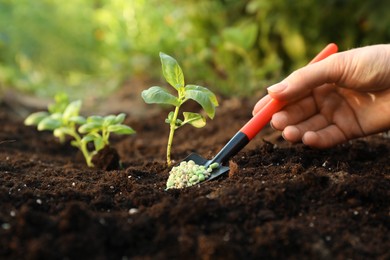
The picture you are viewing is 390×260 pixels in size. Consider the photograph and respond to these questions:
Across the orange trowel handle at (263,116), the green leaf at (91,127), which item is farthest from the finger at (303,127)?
the green leaf at (91,127)

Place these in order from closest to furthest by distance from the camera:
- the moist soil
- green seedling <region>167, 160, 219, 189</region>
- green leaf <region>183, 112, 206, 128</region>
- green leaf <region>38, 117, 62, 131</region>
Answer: the moist soil, green seedling <region>167, 160, 219, 189</region>, green leaf <region>183, 112, 206, 128</region>, green leaf <region>38, 117, 62, 131</region>

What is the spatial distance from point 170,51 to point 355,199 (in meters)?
4.11

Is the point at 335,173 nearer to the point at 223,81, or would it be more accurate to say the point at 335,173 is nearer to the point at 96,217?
the point at 96,217

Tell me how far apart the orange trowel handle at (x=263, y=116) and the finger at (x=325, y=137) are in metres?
0.21

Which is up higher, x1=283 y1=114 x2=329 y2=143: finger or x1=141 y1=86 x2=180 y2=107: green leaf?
x1=141 y1=86 x2=180 y2=107: green leaf

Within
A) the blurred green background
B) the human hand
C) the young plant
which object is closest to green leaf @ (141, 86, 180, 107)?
the young plant

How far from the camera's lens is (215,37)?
503 cm

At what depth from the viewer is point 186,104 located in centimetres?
481

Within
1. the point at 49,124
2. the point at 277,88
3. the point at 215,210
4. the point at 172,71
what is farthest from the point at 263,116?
the point at 49,124

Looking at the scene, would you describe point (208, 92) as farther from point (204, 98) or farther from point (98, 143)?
point (98, 143)

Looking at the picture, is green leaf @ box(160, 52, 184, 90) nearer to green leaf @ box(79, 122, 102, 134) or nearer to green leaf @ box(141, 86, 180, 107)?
green leaf @ box(141, 86, 180, 107)

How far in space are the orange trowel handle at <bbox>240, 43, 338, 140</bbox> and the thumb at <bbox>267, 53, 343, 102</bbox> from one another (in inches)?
3.5

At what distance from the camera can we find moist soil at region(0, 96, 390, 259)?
1.45 m

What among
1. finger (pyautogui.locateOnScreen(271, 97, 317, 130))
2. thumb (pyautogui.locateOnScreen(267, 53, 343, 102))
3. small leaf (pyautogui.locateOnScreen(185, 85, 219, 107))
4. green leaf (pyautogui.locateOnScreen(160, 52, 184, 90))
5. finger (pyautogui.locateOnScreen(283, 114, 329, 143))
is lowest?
finger (pyautogui.locateOnScreen(283, 114, 329, 143))
